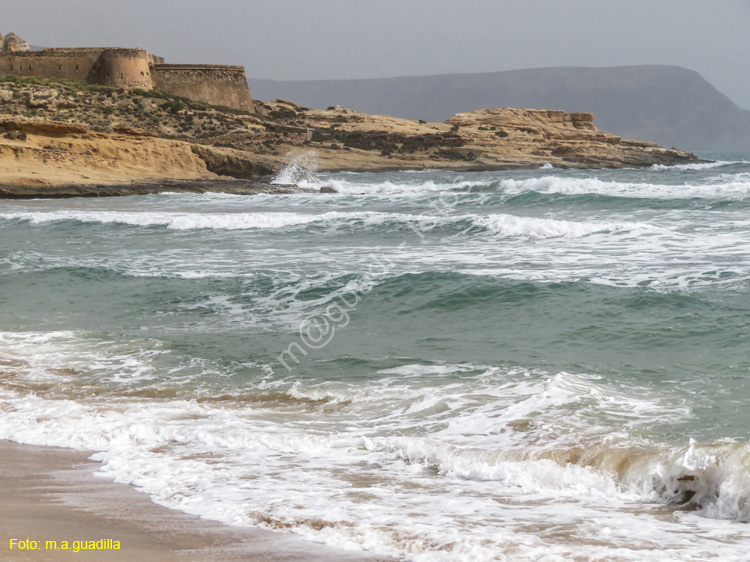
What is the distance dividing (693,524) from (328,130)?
200 feet

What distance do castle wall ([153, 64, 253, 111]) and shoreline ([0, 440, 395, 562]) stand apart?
59664mm

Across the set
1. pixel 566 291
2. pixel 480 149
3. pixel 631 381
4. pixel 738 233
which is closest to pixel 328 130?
pixel 480 149

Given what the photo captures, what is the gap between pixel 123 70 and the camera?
5756 cm

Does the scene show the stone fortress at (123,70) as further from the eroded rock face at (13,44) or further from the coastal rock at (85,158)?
the coastal rock at (85,158)

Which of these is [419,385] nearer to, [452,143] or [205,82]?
[452,143]

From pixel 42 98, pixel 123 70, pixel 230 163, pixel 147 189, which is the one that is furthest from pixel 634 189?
pixel 123 70

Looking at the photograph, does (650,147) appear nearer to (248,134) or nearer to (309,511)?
(248,134)

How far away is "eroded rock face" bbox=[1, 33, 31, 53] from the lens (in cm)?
6066

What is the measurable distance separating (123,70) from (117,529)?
2292 inches

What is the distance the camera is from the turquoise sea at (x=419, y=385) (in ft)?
14.4

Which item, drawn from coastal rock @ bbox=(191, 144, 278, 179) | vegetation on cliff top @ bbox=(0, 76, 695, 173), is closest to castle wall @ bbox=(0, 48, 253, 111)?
vegetation on cliff top @ bbox=(0, 76, 695, 173)

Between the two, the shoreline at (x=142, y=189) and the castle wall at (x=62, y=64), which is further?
the castle wall at (x=62, y=64)

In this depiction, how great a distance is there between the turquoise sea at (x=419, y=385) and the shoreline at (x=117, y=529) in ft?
0.56

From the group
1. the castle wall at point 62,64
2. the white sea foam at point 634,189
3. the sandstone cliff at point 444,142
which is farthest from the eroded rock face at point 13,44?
the white sea foam at point 634,189
